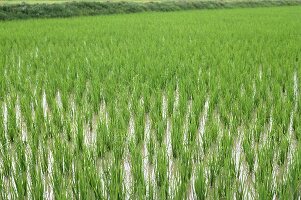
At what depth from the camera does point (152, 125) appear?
2.67 m

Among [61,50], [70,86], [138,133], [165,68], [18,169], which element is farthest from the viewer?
[61,50]

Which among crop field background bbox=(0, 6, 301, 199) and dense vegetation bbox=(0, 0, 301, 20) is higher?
dense vegetation bbox=(0, 0, 301, 20)

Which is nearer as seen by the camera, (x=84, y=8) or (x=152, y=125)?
(x=152, y=125)

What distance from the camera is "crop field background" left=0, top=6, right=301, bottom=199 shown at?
5.64ft

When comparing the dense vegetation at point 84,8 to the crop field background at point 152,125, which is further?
the dense vegetation at point 84,8

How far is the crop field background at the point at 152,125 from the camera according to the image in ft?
5.64

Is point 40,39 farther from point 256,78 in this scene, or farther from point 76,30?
point 256,78

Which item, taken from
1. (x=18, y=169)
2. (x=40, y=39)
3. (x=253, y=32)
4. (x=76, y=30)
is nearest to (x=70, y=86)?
(x=18, y=169)

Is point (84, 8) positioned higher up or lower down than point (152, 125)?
higher up

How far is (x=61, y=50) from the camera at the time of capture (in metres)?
5.32

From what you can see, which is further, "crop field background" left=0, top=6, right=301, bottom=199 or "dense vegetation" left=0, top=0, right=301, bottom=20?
"dense vegetation" left=0, top=0, right=301, bottom=20

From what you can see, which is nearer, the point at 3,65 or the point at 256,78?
the point at 256,78

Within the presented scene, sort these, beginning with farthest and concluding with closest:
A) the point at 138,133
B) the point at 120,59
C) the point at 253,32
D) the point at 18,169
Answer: the point at 253,32
the point at 120,59
the point at 138,133
the point at 18,169

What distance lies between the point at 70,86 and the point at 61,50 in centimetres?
192
